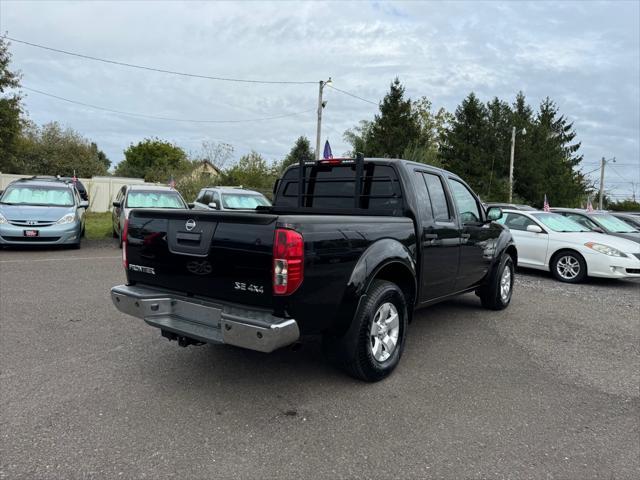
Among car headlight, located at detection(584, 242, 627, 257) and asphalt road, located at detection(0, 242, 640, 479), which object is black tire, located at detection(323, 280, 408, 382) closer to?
asphalt road, located at detection(0, 242, 640, 479)

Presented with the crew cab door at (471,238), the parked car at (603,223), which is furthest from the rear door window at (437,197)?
the parked car at (603,223)

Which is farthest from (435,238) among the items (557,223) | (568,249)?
(557,223)

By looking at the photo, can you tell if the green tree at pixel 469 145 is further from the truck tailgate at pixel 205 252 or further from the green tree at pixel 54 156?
the truck tailgate at pixel 205 252

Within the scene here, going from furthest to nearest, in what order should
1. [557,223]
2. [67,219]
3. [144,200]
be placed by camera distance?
[144,200] < [67,219] < [557,223]

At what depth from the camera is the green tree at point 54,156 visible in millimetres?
40531

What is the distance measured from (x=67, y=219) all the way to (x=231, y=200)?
4.78 m

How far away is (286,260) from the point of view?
3.10m

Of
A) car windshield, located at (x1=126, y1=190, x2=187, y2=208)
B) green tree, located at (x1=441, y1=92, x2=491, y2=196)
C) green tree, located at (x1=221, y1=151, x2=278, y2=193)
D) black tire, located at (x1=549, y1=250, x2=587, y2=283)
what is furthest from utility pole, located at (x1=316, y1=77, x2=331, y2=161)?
green tree, located at (x1=441, y1=92, x2=491, y2=196)

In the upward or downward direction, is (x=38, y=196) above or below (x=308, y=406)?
above

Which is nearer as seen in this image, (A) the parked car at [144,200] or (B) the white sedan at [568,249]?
(B) the white sedan at [568,249]

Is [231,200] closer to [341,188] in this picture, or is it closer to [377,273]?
[341,188]

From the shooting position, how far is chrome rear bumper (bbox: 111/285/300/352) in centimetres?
306

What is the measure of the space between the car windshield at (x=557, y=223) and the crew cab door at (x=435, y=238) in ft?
19.4

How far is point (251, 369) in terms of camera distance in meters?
4.20
